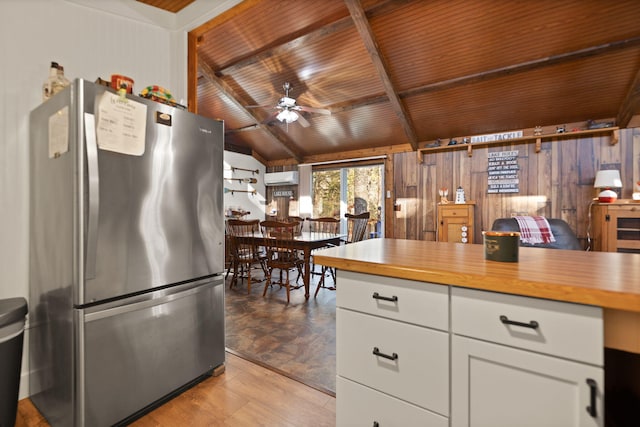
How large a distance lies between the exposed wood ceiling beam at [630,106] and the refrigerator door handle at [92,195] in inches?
215

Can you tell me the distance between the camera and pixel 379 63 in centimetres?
400

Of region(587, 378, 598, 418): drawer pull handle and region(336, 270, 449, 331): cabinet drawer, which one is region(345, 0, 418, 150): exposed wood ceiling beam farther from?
region(587, 378, 598, 418): drawer pull handle

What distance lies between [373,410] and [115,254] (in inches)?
50.9

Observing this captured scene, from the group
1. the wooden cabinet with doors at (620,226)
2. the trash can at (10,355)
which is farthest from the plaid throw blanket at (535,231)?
the trash can at (10,355)

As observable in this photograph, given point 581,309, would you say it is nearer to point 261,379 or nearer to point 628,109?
point 261,379

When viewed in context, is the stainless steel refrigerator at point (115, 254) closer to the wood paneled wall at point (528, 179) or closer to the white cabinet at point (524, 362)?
the white cabinet at point (524, 362)

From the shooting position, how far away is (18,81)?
163 cm

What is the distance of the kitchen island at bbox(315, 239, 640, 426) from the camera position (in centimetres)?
74

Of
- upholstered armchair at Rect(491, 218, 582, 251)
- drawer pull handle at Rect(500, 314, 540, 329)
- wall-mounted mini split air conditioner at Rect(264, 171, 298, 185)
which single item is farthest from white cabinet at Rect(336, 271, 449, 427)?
wall-mounted mini split air conditioner at Rect(264, 171, 298, 185)

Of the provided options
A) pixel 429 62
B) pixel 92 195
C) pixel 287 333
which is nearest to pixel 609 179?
pixel 429 62

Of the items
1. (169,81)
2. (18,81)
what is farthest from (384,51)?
(18,81)

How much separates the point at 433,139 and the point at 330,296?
140 inches

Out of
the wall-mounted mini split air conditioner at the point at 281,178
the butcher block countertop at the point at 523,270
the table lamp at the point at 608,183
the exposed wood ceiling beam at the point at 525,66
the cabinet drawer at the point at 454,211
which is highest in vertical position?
the exposed wood ceiling beam at the point at 525,66

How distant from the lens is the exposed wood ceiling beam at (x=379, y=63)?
3.43 meters
